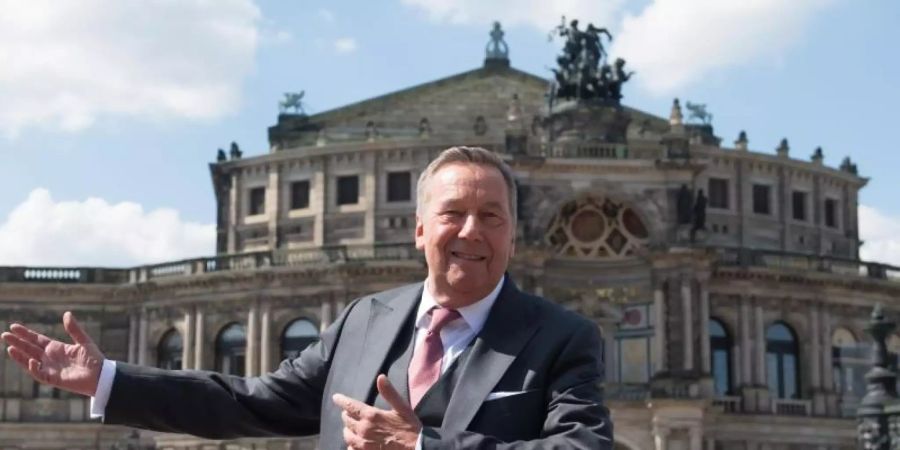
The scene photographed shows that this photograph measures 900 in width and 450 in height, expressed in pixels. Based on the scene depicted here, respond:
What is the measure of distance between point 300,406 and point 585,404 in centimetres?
126

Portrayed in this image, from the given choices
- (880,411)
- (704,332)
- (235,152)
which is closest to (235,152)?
(235,152)

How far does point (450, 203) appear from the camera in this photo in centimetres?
531

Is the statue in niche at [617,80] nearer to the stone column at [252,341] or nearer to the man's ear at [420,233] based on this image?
the stone column at [252,341]

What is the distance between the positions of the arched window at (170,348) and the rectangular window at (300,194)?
7.36m

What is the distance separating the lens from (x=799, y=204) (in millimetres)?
65562

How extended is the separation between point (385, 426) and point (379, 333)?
75cm

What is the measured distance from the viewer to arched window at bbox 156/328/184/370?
61.9 m

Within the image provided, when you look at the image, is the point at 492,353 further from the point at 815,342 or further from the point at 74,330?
the point at 815,342

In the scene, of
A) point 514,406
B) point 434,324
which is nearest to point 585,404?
point 514,406

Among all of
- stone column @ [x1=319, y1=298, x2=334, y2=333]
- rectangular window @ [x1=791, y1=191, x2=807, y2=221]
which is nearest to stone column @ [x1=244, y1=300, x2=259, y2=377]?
stone column @ [x1=319, y1=298, x2=334, y2=333]

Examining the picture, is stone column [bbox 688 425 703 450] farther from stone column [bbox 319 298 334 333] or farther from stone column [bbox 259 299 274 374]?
stone column [bbox 259 299 274 374]

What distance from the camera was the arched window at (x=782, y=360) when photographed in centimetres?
5994

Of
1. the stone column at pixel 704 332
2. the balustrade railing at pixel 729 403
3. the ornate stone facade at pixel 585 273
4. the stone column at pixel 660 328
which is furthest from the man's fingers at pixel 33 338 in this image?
the balustrade railing at pixel 729 403

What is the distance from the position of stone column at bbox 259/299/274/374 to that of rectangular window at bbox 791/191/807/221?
76.9 feet
